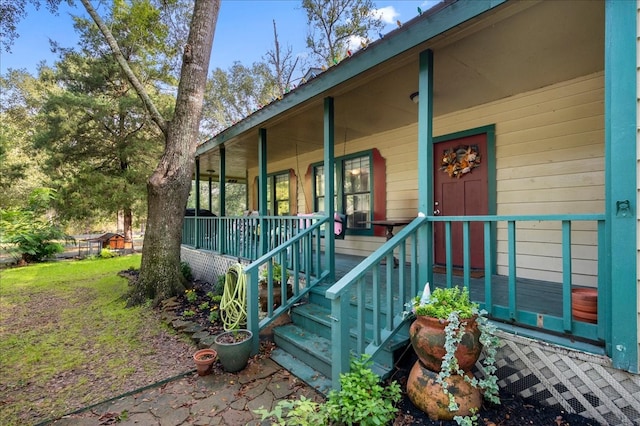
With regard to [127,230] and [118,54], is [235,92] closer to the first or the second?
[127,230]

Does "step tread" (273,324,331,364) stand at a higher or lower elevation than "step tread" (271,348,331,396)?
higher

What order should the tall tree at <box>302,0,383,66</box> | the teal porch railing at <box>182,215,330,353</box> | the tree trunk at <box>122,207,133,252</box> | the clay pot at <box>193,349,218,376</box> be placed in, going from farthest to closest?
the tree trunk at <box>122,207,133,252</box> < the tall tree at <box>302,0,383,66</box> < the teal porch railing at <box>182,215,330,353</box> < the clay pot at <box>193,349,218,376</box>

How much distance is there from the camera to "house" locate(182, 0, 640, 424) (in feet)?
5.82

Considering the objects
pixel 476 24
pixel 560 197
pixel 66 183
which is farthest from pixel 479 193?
pixel 66 183

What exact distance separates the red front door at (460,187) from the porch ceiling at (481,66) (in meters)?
0.55

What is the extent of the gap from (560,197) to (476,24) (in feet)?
7.72

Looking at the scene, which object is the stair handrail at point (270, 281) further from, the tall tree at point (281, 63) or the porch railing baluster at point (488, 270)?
the tall tree at point (281, 63)

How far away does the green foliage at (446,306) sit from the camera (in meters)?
2.00

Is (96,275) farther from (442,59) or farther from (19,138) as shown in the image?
(19,138)

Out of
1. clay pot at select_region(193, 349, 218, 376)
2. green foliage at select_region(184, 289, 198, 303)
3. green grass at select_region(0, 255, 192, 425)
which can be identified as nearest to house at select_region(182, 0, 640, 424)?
clay pot at select_region(193, 349, 218, 376)

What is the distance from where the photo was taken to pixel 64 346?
3.59 meters

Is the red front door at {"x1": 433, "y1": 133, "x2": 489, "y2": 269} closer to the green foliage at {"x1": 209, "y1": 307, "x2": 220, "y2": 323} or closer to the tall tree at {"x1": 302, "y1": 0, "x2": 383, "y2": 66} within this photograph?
the green foliage at {"x1": 209, "y1": 307, "x2": 220, "y2": 323}

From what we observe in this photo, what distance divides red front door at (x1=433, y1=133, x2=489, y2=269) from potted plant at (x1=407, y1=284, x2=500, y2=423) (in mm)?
2425

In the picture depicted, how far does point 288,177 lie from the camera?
7.95 metres
